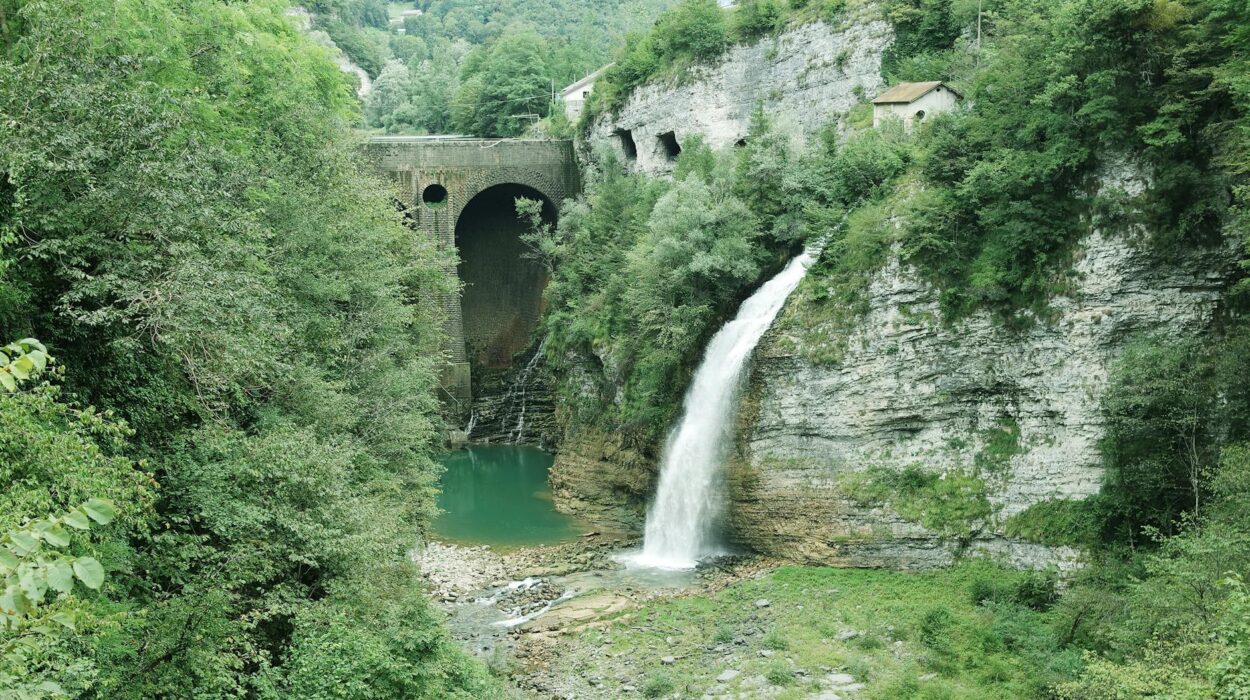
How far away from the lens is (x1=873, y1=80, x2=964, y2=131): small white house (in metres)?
24.5

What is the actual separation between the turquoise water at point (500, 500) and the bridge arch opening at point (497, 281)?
556 cm

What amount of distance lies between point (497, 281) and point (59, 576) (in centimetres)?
3891

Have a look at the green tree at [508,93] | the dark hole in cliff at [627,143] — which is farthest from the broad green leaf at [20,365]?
the green tree at [508,93]

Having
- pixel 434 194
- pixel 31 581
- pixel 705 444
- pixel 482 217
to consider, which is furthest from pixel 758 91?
pixel 31 581

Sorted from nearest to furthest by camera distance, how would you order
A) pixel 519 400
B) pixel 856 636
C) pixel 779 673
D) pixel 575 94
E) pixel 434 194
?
pixel 779 673 → pixel 856 636 → pixel 519 400 → pixel 434 194 → pixel 575 94

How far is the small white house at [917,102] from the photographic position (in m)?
24.5

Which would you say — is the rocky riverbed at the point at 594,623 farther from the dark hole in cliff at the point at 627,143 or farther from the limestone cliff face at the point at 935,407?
the dark hole in cliff at the point at 627,143

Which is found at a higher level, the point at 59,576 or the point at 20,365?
the point at 20,365

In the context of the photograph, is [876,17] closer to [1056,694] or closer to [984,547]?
[984,547]

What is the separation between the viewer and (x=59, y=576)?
3.45 metres

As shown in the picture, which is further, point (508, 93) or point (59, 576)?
point (508, 93)

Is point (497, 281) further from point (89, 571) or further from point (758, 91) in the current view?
point (89, 571)

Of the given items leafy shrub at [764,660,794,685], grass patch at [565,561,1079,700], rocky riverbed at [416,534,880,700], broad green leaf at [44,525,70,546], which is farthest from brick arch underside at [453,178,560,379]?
broad green leaf at [44,525,70,546]

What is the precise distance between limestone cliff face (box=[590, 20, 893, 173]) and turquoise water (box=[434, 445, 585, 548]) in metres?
13.1
